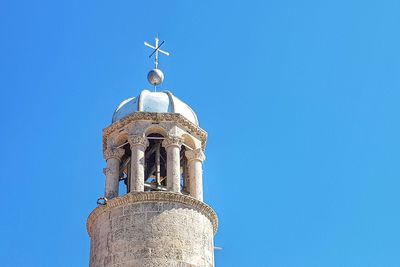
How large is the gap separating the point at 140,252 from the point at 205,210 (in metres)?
2.40

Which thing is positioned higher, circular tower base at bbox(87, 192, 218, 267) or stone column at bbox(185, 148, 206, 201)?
stone column at bbox(185, 148, 206, 201)

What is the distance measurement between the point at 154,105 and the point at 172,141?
1.41 metres

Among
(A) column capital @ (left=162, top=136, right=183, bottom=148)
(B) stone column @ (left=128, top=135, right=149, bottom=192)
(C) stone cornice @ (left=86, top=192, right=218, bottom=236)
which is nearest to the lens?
(C) stone cornice @ (left=86, top=192, right=218, bottom=236)

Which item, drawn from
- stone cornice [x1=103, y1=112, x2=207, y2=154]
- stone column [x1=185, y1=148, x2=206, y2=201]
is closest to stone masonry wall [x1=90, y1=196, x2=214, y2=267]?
stone column [x1=185, y1=148, x2=206, y2=201]

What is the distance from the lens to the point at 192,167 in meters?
20.1

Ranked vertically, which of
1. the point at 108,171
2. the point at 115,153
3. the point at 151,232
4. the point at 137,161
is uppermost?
the point at 115,153

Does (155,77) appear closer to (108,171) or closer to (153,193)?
(108,171)

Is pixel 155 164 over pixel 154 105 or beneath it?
beneath

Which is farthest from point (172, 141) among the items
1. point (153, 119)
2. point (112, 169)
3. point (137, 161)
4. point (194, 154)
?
point (112, 169)

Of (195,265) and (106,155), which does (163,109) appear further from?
(195,265)

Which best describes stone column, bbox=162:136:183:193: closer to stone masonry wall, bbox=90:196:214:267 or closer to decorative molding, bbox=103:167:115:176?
stone masonry wall, bbox=90:196:214:267

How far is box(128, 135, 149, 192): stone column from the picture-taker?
60.8 feet

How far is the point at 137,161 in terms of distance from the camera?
62.1ft

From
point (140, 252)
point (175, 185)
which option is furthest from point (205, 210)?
point (140, 252)
